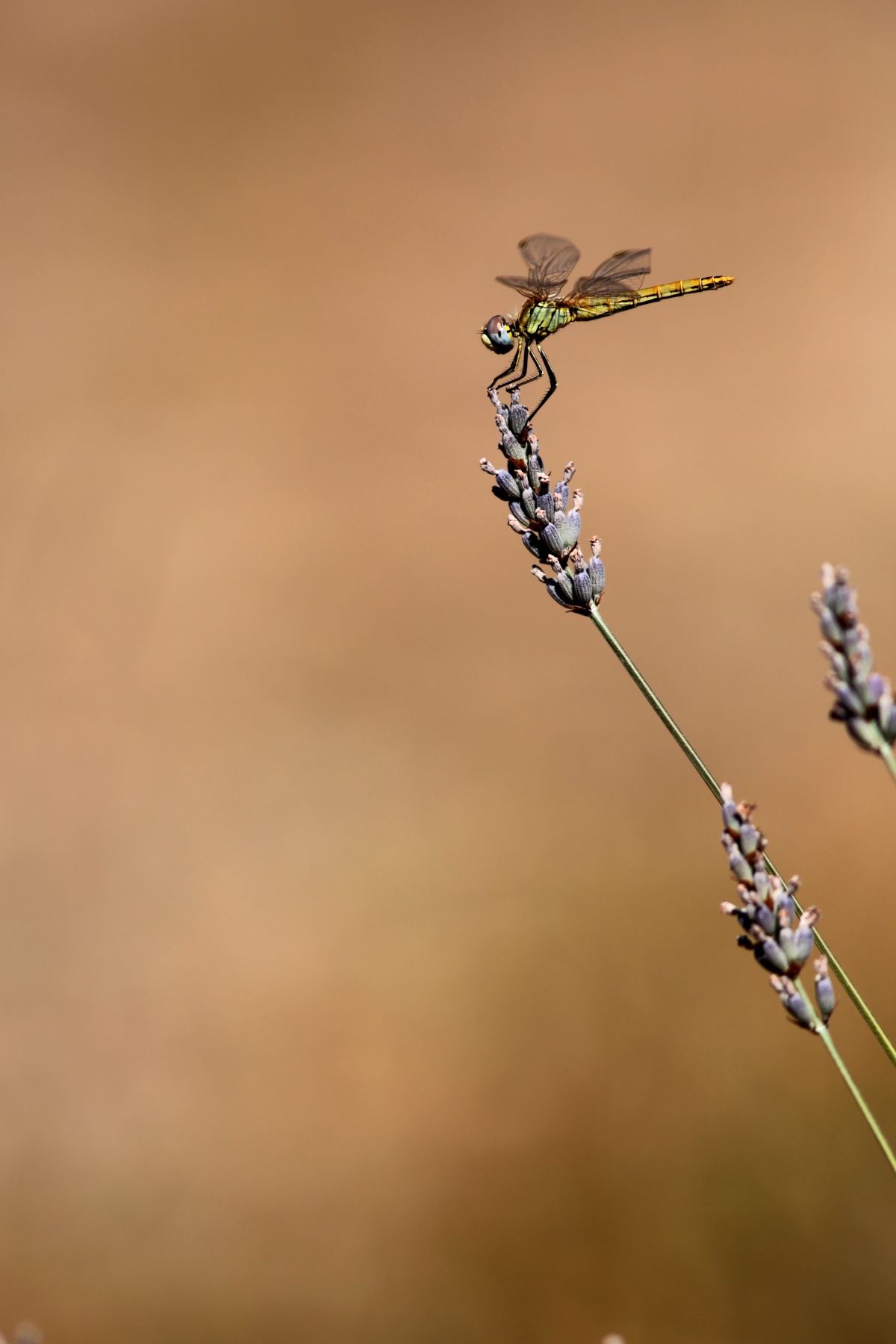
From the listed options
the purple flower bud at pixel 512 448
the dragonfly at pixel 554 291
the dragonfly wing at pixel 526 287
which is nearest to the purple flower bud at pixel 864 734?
the purple flower bud at pixel 512 448

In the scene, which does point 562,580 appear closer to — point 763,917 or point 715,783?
point 715,783

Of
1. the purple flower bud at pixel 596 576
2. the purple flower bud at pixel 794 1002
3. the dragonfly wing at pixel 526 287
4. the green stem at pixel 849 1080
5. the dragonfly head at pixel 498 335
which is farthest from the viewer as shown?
the dragonfly wing at pixel 526 287

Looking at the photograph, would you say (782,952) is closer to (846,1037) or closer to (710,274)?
(846,1037)

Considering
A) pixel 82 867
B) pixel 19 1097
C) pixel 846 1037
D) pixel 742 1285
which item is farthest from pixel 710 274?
pixel 19 1097

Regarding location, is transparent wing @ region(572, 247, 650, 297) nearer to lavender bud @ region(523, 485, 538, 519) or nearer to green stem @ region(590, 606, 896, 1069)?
lavender bud @ region(523, 485, 538, 519)

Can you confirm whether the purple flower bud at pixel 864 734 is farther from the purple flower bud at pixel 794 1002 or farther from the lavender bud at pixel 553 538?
the lavender bud at pixel 553 538

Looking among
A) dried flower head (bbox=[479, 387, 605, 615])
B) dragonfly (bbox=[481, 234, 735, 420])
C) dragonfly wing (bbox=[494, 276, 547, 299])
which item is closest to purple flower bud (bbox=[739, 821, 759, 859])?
dried flower head (bbox=[479, 387, 605, 615])
